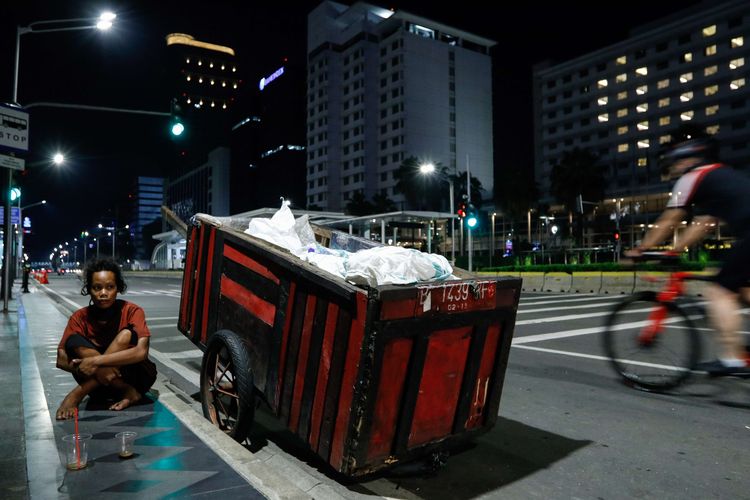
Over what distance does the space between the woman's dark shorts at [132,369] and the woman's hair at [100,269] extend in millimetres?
406

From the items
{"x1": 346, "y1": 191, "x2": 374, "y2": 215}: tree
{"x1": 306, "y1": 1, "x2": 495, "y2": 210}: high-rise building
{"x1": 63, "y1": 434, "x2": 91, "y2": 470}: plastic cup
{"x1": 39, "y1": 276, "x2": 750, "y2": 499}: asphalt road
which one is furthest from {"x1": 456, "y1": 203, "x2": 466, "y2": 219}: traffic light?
{"x1": 306, "y1": 1, "x2": 495, "y2": 210}: high-rise building

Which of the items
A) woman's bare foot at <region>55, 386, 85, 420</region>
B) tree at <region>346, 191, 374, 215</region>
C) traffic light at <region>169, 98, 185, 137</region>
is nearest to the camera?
woman's bare foot at <region>55, 386, 85, 420</region>

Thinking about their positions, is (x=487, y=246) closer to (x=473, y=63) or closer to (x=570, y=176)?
(x=570, y=176)

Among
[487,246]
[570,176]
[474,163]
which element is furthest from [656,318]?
[474,163]

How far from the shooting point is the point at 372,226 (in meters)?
35.7

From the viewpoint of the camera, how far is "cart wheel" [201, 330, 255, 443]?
138 inches

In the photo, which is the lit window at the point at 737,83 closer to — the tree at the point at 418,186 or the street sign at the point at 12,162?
the tree at the point at 418,186

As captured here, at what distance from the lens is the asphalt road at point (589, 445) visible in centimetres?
307

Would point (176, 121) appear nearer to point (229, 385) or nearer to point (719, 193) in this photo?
point (229, 385)

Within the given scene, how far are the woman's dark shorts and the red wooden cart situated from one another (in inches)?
32.4

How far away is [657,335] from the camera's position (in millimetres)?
4734

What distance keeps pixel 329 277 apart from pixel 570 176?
59.3 metres

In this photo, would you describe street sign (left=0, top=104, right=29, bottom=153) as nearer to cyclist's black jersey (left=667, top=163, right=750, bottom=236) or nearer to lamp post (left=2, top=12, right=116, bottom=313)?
lamp post (left=2, top=12, right=116, bottom=313)

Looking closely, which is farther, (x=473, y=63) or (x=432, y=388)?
(x=473, y=63)
